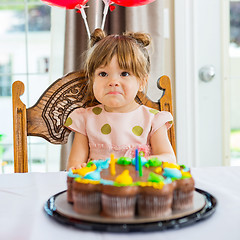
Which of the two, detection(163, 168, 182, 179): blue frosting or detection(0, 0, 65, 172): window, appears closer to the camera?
detection(163, 168, 182, 179): blue frosting

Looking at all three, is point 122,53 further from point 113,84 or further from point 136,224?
point 136,224

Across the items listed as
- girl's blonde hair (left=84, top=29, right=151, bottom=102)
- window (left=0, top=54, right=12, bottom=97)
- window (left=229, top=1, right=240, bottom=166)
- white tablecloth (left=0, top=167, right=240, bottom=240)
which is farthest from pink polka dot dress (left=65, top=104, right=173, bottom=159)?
window (left=0, top=54, right=12, bottom=97)

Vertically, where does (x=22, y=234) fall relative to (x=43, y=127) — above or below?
below

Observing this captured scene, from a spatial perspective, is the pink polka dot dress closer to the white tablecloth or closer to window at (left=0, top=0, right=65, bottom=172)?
the white tablecloth

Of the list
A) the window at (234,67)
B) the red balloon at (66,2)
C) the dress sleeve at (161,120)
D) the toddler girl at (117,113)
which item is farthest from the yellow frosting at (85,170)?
the window at (234,67)

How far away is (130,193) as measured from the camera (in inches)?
18.9

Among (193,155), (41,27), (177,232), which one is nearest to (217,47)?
(193,155)

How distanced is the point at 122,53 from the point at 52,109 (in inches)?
13.2

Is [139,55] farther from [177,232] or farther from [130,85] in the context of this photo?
[177,232]

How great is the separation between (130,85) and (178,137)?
0.82 m

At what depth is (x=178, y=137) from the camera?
6.03 ft

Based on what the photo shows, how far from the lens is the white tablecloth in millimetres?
449

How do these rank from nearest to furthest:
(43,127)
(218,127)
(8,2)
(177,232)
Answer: (177,232) → (43,127) → (218,127) → (8,2)

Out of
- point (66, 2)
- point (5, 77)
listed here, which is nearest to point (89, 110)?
point (66, 2)
